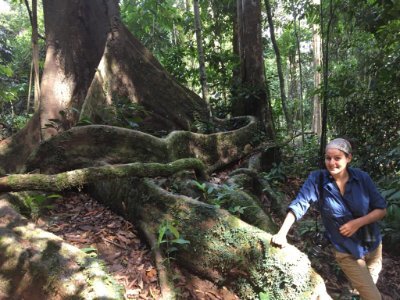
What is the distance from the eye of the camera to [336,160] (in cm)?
329

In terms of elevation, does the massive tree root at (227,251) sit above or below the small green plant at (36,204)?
below

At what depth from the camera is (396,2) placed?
652 centimetres

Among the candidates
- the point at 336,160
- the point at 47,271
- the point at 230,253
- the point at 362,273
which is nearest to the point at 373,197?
the point at 336,160

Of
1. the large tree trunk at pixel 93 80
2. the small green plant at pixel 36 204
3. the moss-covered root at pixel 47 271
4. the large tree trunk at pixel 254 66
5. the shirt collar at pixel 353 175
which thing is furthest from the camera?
the large tree trunk at pixel 254 66

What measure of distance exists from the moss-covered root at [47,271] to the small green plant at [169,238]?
2.30ft

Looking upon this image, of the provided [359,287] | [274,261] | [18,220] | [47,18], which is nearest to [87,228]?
[18,220]

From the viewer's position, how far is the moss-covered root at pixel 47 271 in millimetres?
3225

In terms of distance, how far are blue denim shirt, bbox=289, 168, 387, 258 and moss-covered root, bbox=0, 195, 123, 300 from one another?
188 centimetres

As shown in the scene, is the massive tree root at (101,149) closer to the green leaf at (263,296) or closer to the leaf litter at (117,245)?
the leaf litter at (117,245)

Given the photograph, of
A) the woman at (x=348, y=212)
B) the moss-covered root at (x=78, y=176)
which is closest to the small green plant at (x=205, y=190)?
the moss-covered root at (x=78, y=176)

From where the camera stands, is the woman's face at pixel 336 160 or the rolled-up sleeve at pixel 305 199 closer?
the woman's face at pixel 336 160

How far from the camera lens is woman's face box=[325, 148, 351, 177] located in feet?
10.7

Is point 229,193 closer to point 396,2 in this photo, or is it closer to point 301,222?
point 301,222

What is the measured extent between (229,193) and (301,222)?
1.57 m
